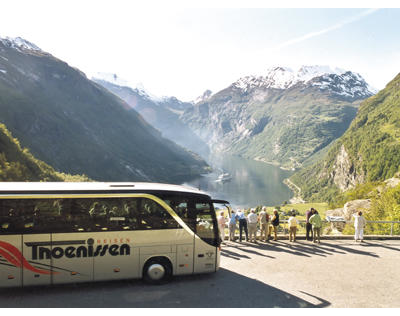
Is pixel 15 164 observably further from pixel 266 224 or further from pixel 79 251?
pixel 266 224

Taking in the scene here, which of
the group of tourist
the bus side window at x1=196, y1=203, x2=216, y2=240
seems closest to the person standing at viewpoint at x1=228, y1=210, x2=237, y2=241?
the group of tourist

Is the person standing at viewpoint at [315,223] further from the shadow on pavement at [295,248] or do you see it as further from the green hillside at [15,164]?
the green hillside at [15,164]

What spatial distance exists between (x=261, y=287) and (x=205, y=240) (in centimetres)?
327

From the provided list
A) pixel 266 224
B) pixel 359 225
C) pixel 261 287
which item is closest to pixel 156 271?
pixel 261 287

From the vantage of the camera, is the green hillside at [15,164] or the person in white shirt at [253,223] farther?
the green hillside at [15,164]

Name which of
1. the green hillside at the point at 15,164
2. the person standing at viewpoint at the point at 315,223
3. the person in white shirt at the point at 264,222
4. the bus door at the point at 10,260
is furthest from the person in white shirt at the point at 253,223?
the green hillside at the point at 15,164

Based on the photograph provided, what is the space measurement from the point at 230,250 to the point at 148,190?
Answer: 309 inches

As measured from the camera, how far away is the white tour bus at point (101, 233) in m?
11.9

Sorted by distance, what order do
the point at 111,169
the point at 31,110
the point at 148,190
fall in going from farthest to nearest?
the point at 111,169
the point at 31,110
the point at 148,190

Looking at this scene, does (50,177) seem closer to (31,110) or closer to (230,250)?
(230,250)

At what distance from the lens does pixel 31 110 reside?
573 ft

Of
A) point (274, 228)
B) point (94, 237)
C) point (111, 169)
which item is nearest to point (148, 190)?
point (94, 237)

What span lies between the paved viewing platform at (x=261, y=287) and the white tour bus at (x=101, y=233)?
1.91 feet

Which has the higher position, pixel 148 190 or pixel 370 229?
pixel 148 190
